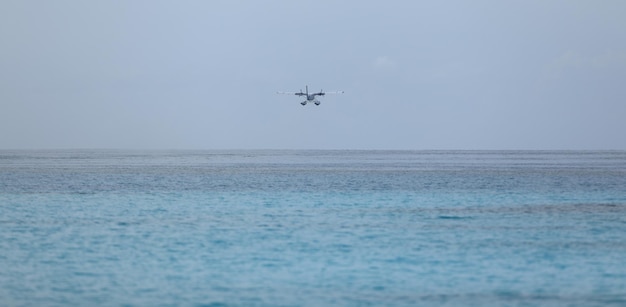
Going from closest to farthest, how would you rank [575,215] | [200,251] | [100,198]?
[200,251] → [575,215] → [100,198]

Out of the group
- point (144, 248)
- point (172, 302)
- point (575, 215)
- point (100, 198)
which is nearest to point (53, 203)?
point (100, 198)

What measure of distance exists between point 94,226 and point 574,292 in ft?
68.1

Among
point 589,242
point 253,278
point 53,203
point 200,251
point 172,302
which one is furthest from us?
point 53,203

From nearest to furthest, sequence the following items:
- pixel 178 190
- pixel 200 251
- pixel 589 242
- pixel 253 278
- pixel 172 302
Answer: pixel 172 302 < pixel 253 278 < pixel 200 251 < pixel 589 242 < pixel 178 190

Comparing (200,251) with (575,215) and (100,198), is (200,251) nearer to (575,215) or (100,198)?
(575,215)

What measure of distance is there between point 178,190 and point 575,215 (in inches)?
1099

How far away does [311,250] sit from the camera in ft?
101

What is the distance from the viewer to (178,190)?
63.0 m

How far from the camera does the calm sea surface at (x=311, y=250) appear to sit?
75.8 ft

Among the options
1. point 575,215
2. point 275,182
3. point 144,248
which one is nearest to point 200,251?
point 144,248

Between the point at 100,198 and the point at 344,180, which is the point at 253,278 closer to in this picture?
the point at 100,198

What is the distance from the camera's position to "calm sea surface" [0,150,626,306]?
2309 centimetres

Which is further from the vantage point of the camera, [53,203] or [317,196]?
[317,196]

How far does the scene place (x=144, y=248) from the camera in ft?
102
